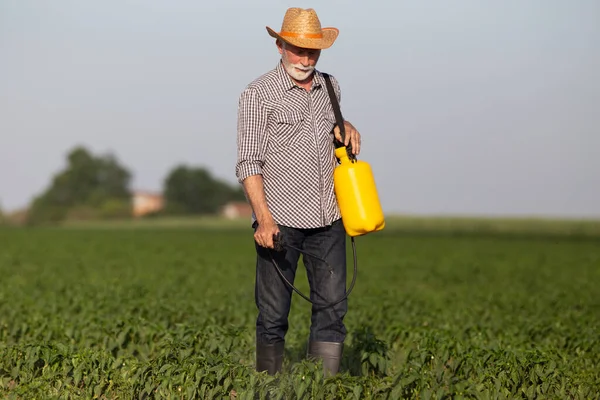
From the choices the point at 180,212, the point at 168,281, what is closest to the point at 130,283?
the point at 168,281

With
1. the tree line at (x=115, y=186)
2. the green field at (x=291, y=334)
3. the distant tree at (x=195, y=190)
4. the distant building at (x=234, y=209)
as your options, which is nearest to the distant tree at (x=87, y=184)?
the tree line at (x=115, y=186)

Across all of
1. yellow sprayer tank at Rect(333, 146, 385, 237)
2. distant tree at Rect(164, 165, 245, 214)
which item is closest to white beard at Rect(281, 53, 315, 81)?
yellow sprayer tank at Rect(333, 146, 385, 237)

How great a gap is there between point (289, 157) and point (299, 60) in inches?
25.4

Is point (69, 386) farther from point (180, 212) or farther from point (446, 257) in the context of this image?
point (180, 212)

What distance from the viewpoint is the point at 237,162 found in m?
5.68

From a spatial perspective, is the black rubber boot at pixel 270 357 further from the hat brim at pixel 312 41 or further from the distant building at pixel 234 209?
the distant building at pixel 234 209

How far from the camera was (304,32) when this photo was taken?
5.59 m

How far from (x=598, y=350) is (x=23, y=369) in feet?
17.8

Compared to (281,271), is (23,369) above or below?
below

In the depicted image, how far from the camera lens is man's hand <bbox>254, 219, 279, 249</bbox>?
5.48 metres

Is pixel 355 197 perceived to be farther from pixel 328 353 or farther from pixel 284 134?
pixel 328 353

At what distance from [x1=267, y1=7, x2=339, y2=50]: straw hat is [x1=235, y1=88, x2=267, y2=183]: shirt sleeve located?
43 cm

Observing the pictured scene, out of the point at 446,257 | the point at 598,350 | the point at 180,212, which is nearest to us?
the point at 598,350

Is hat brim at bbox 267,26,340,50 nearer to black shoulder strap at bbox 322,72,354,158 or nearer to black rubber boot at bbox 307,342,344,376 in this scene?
black shoulder strap at bbox 322,72,354,158
